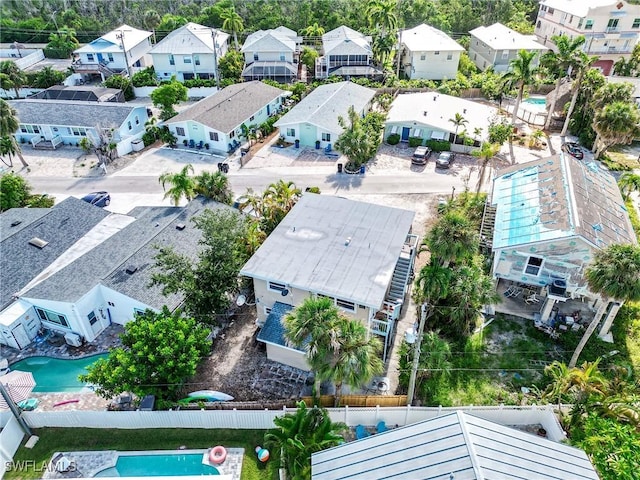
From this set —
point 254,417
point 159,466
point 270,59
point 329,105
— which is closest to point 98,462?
point 159,466

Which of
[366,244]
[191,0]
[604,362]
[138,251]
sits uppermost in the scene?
[191,0]

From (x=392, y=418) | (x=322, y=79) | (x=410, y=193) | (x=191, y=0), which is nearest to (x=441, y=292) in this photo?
(x=392, y=418)

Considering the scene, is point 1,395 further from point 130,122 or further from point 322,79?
point 322,79

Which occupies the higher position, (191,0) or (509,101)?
(191,0)

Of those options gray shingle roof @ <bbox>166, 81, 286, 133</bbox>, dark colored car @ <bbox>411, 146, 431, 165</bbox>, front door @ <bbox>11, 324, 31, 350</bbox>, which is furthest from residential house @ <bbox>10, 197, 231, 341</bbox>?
dark colored car @ <bbox>411, 146, 431, 165</bbox>

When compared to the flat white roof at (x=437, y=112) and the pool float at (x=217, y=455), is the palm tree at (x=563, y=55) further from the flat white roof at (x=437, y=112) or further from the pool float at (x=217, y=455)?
the pool float at (x=217, y=455)

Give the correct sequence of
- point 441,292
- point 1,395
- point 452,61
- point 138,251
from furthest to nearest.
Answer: point 452,61, point 138,251, point 441,292, point 1,395

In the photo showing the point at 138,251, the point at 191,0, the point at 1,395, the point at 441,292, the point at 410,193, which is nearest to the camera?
the point at 1,395
